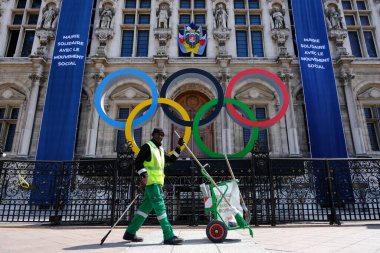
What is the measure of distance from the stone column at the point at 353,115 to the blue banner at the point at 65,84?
15.3 m

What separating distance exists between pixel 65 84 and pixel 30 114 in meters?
2.71

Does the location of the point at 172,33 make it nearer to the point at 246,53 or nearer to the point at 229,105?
the point at 246,53

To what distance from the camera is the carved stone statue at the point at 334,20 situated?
638 inches

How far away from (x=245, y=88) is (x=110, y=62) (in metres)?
8.45

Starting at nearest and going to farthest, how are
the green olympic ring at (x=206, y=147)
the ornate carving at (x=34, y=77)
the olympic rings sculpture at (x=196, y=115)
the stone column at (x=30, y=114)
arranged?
1. the green olympic ring at (x=206, y=147)
2. the olympic rings sculpture at (x=196, y=115)
3. the stone column at (x=30, y=114)
4. the ornate carving at (x=34, y=77)

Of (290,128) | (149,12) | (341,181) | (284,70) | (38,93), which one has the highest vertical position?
(149,12)

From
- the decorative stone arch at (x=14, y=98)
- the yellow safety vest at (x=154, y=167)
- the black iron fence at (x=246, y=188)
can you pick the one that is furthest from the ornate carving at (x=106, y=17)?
the yellow safety vest at (x=154, y=167)

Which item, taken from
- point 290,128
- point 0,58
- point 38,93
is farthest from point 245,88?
point 0,58

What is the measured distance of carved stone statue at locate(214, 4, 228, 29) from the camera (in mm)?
16172

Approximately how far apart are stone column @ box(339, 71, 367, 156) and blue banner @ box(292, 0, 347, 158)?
1578mm

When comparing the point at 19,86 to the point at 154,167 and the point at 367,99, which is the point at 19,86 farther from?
the point at 367,99

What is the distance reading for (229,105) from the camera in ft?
40.1

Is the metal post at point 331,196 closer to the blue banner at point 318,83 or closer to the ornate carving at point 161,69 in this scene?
the blue banner at point 318,83

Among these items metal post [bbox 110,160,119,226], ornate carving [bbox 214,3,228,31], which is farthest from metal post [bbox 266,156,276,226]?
ornate carving [bbox 214,3,228,31]
